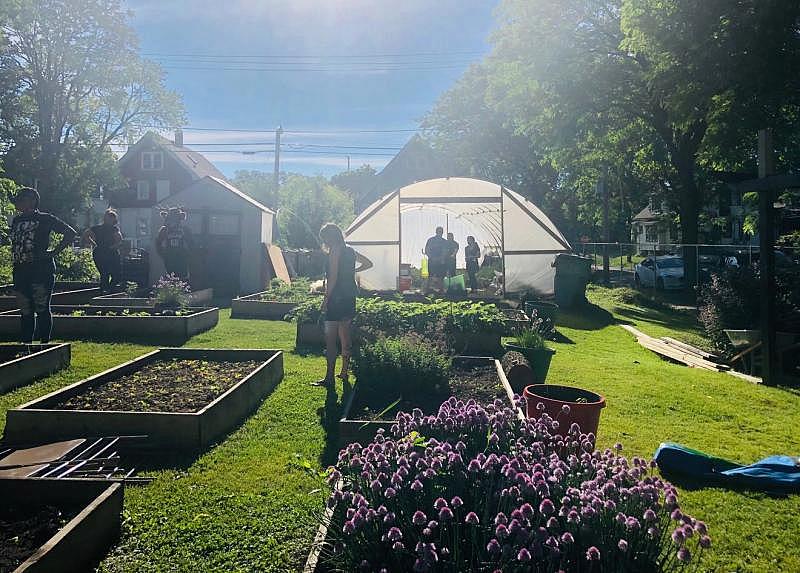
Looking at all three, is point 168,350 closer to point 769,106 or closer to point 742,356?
point 742,356

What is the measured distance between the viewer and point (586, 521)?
224 cm

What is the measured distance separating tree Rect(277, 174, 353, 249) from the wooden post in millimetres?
22870

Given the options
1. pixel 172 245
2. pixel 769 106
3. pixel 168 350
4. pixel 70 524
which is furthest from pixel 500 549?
pixel 769 106

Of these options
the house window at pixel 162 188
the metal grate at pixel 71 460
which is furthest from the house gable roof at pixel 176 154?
the metal grate at pixel 71 460

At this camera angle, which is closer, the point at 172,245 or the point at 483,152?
the point at 172,245

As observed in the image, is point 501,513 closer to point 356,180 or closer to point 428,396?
point 428,396

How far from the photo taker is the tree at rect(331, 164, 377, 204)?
66.8 metres

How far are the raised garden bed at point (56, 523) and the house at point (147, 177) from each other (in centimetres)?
4322

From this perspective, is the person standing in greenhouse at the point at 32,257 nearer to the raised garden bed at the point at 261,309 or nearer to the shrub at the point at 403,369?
the shrub at the point at 403,369

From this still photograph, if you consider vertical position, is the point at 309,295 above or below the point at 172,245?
below

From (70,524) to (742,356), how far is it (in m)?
8.68

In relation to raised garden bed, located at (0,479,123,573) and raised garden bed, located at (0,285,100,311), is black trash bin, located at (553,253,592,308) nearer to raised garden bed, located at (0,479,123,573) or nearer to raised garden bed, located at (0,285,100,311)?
raised garden bed, located at (0,285,100,311)

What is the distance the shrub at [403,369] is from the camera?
5.61 metres

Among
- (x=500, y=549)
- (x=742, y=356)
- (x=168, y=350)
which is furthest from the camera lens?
(x=742, y=356)
